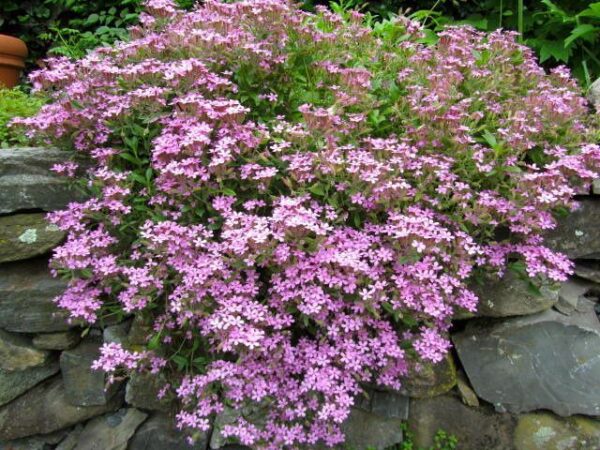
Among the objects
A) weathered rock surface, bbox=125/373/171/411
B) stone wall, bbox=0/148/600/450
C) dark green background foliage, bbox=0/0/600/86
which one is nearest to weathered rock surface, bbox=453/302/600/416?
stone wall, bbox=0/148/600/450

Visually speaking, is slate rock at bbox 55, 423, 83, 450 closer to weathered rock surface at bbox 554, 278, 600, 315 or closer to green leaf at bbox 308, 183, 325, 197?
green leaf at bbox 308, 183, 325, 197

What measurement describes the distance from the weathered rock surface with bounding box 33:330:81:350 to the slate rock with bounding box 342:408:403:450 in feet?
5.67

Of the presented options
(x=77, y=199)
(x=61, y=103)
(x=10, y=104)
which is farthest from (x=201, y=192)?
(x=10, y=104)

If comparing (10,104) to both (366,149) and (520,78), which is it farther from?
(520,78)

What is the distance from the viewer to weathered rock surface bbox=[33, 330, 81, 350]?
3.06 metres

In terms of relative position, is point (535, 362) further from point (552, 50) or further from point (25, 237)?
point (552, 50)

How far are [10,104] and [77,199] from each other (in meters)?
1.25

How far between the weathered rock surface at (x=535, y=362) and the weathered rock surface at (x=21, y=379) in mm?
2566

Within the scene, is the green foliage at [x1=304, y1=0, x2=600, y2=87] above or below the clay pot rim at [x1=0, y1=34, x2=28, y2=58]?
above

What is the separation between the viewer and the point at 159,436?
301 cm

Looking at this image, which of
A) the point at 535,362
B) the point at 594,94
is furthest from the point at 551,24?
the point at 535,362

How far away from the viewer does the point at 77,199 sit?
313 cm

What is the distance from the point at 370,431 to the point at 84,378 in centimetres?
174

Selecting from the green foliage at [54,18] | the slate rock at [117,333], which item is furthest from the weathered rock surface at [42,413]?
the green foliage at [54,18]
